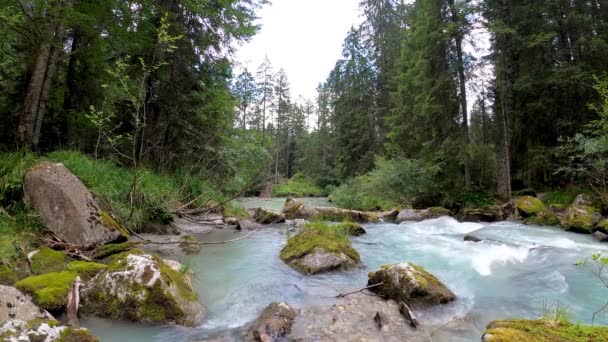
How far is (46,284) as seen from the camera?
367cm

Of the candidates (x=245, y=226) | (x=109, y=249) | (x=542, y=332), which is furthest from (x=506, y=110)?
(x=109, y=249)

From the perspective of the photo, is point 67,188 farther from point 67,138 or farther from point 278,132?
point 278,132

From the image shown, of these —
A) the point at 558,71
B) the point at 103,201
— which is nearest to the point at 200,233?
the point at 103,201

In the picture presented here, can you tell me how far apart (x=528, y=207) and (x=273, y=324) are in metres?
12.1

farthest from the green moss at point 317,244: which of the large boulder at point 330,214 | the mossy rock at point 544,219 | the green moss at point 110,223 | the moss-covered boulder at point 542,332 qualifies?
the mossy rock at point 544,219

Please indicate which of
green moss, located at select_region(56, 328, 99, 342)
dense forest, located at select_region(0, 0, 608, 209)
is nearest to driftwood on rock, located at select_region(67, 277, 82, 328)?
green moss, located at select_region(56, 328, 99, 342)

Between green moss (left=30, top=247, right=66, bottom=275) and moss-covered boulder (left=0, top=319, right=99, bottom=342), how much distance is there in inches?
75.9

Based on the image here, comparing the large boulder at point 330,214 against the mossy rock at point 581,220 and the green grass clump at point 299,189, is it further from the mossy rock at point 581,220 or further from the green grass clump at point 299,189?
the green grass clump at point 299,189

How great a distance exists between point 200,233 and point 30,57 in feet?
20.0

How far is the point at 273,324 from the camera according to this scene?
3.64 metres

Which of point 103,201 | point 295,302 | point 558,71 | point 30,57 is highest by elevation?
point 558,71

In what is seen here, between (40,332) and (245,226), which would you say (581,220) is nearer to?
(245,226)

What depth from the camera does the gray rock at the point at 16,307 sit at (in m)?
2.95

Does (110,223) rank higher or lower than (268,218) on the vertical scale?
higher
